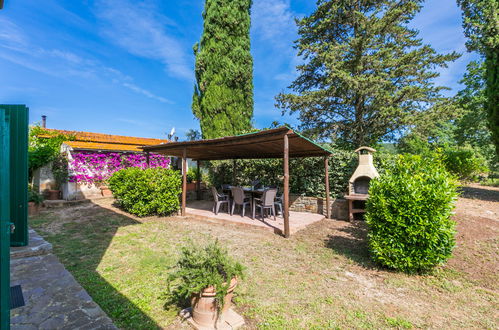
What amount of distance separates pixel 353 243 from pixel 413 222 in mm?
2042

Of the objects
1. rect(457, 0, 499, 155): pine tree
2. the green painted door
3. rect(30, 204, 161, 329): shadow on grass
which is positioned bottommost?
rect(30, 204, 161, 329): shadow on grass

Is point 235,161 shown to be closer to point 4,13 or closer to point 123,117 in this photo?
point 4,13

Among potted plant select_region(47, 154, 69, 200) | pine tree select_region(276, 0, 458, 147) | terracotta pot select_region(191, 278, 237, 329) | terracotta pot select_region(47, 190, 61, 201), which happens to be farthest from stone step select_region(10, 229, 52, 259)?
pine tree select_region(276, 0, 458, 147)

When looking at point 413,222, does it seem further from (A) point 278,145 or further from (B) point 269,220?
(B) point 269,220

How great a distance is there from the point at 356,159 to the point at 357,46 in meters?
6.67

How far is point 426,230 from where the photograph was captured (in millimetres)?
3680

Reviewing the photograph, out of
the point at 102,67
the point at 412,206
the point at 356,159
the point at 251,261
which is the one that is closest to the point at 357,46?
the point at 356,159

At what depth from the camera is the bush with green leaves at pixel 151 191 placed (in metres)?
8.12

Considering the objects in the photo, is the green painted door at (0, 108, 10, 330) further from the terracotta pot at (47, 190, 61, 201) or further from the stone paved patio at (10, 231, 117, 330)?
the terracotta pot at (47, 190, 61, 201)

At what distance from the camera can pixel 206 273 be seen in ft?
7.85

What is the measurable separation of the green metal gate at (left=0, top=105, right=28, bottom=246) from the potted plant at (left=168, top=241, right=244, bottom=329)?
3.92 metres

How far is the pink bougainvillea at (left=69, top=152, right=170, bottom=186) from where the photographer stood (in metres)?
11.4

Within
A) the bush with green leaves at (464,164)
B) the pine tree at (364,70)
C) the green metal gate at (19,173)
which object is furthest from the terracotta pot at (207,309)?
the bush with green leaves at (464,164)

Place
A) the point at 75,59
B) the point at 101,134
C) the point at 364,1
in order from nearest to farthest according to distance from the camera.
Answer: the point at 75,59 < the point at 364,1 < the point at 101,134
